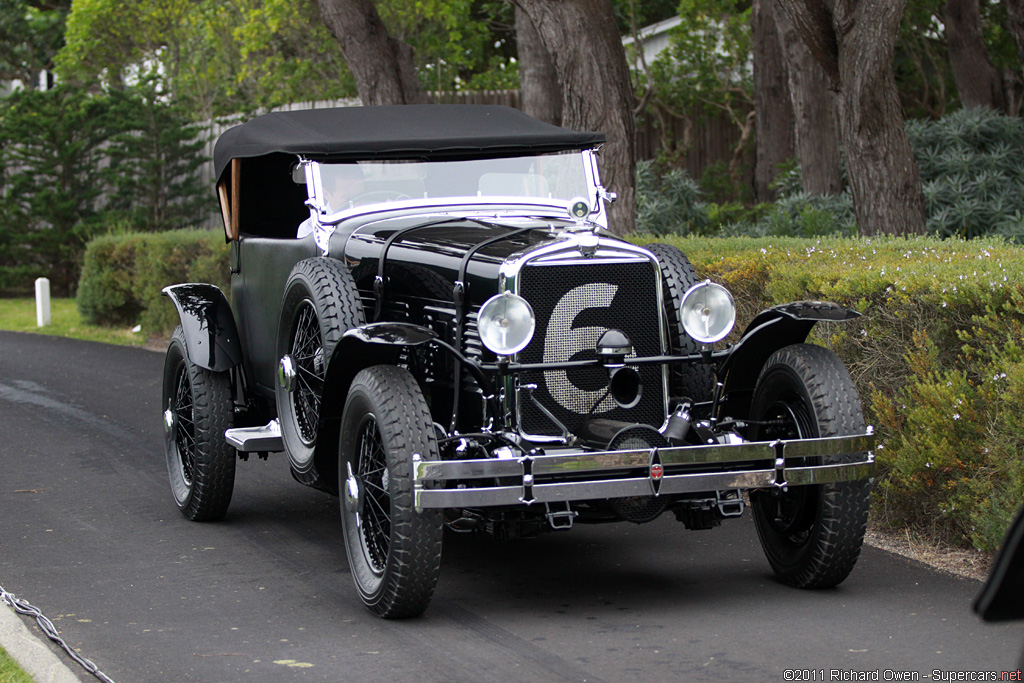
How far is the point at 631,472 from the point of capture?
482 cm

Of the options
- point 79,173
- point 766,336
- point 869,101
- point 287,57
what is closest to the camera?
point 766,336

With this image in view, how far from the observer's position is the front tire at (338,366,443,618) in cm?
471

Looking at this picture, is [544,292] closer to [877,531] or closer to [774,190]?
[877,531]

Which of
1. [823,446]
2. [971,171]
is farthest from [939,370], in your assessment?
[971,171]

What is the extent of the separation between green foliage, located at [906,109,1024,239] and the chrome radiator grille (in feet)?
25.9

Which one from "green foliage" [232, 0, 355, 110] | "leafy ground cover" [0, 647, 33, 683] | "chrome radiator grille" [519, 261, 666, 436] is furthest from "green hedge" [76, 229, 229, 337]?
"leafy ground cover" [0, 647, 33, 683]

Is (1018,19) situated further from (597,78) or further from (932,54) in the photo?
(932,54)

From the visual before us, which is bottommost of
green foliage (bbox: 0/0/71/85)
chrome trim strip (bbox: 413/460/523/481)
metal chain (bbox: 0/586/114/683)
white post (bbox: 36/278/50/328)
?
metal chain (bbox: 0/586/114/683)

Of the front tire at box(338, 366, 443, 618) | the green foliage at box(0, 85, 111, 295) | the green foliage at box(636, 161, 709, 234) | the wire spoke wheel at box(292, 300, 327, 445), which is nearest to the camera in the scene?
the front tire at box(338, 366, 443, 618)

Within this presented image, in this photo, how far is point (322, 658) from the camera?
4539mm

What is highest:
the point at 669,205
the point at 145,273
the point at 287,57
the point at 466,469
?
the point at 287,57

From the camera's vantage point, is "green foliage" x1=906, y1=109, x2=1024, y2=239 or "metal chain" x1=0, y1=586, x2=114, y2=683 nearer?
"metal chain" x1=0, y1=586, x2=114, y2=683

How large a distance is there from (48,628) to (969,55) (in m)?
14.6

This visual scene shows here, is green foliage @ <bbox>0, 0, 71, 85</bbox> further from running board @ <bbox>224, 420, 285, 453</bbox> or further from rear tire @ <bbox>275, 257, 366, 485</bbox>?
rear tire @ <bbox>275, 257, 366, 485</bbox>
